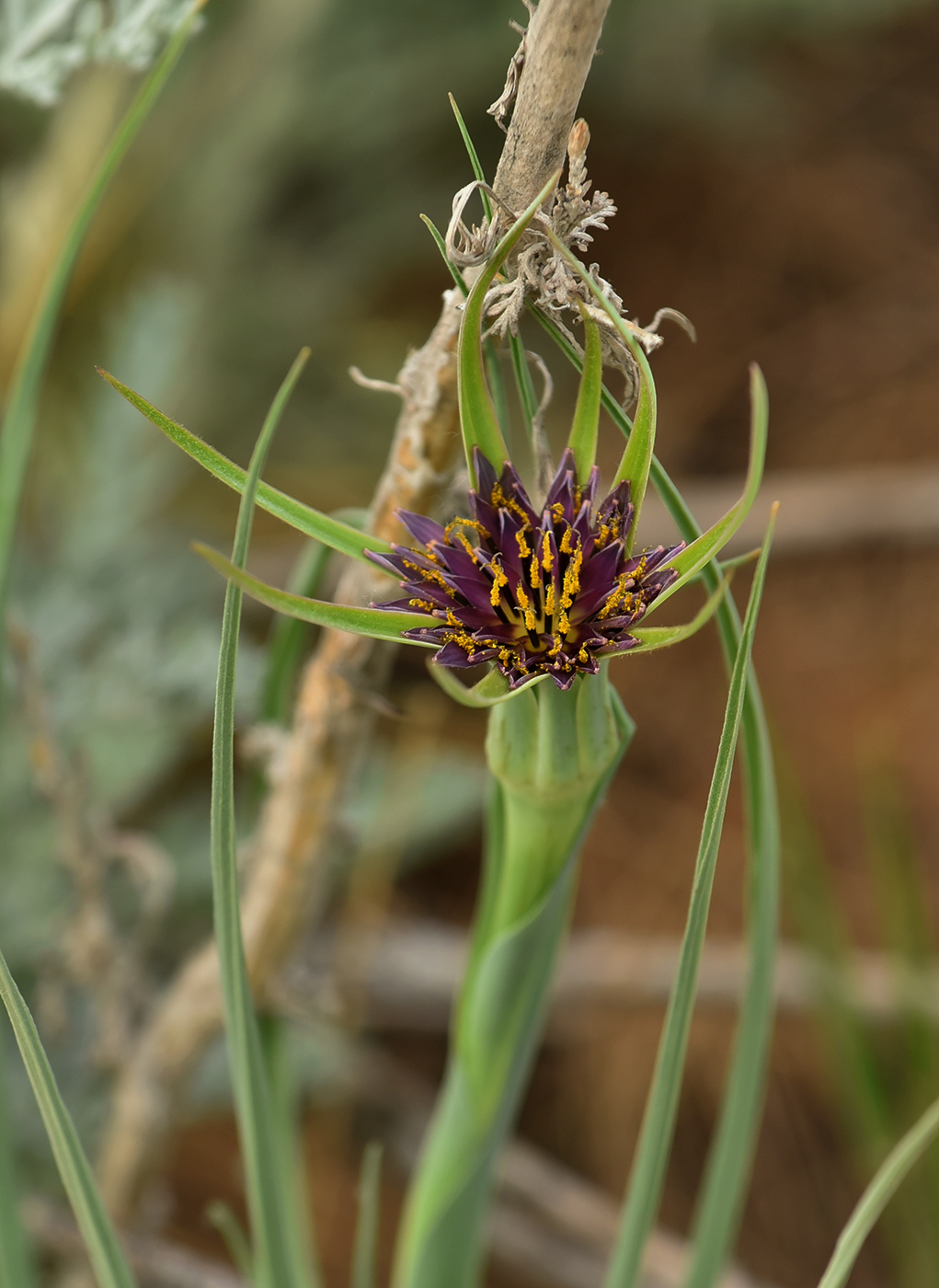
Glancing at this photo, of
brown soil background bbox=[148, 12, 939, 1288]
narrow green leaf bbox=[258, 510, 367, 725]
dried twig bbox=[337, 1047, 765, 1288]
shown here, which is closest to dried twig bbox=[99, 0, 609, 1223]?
narrow green leaf bbox=[258, 510, 367, 725]

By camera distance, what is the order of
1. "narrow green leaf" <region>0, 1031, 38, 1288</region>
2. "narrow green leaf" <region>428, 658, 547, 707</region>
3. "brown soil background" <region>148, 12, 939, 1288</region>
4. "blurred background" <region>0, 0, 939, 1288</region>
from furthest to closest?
"brown soil background" <region>148, 12, 939, 1288</region>, "blurred background" <region>0, 0, 939, 1288</region>, "narrow green leaf" <region>0, 1031, 38, 1288</region>, "narrow green leaf" <region>428, 658, 547, 707</region>

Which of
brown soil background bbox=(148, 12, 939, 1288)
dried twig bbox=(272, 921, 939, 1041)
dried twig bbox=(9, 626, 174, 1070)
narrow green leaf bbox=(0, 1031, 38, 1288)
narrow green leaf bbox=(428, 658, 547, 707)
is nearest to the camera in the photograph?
narrow green leaf bbox=(428, 658, 547, 707)

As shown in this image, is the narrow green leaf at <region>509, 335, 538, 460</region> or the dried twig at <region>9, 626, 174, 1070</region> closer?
the narrow green leaf at <region>509, 335, 538, 460</region>

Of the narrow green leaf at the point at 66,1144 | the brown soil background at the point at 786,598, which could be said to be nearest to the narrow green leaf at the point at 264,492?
the narrow green leaf at the point at 66,1144

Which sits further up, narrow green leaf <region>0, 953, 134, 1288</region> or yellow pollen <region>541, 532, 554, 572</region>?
yellow pollen <region>541, 532, 554, 572</region>

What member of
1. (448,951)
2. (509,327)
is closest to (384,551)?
(509,327)

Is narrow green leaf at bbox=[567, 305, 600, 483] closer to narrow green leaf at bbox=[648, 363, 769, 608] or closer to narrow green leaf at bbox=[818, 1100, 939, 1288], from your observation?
narrow green leaf at bbox=[648, 363, 769, 608]

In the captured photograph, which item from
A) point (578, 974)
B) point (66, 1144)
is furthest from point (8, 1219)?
point (578, 974)
